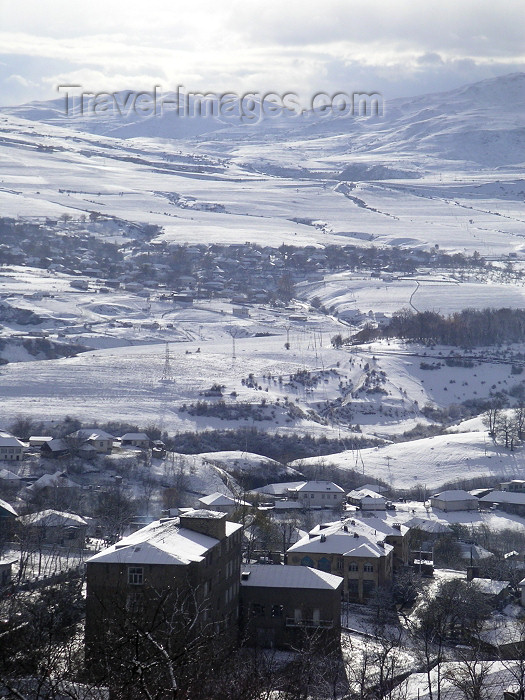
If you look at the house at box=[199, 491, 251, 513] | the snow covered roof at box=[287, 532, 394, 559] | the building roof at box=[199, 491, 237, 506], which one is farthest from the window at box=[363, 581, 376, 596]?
the building roof at box=[199, 491, 237, 506]

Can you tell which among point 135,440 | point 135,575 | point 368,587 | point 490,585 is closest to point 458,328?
point 135,440

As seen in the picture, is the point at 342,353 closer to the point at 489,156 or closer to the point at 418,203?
the point at 418,203

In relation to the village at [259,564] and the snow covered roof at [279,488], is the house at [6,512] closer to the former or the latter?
the village at [259,564]

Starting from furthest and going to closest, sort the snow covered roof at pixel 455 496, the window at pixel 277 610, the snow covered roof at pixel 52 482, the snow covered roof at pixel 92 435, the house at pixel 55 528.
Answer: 1. the snow covered roof at pixel 92 435
2. the snow covered roof at pixel 455 496
3. the snow covered roof at pixel 52 482
4. the house at pixel 55 528
5. the window at pixel 277 610

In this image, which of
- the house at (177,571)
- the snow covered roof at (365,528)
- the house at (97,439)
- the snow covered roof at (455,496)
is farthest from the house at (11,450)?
the house at (177,571)

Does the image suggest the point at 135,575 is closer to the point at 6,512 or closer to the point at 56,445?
the point at 6,512

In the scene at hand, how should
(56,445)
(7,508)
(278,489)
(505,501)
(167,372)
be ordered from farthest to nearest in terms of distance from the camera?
(167,372), (56,445), (278,489), (505,501), (7,508)

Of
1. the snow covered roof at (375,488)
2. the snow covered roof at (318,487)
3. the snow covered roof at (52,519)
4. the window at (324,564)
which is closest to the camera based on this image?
the window at (324,564)

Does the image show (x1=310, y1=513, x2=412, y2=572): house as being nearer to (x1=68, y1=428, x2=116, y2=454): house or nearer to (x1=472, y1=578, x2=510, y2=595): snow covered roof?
(x1=472, y1=578, x2=510, y2=595): snow covered roof
